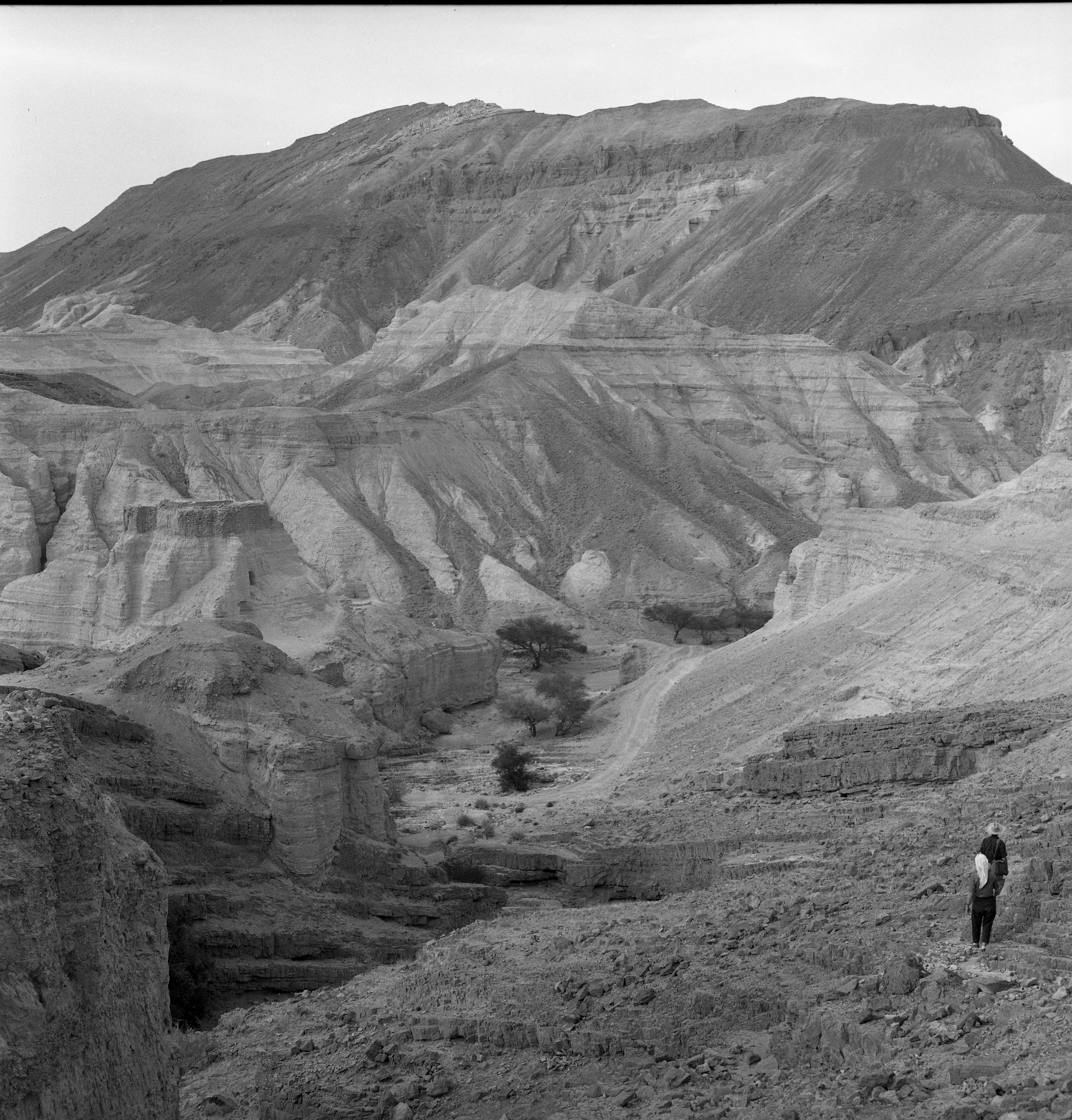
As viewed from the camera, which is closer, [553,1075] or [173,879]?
[553,1075]

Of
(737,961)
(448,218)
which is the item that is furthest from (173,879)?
(448,218)

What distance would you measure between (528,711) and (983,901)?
31683 millimetres

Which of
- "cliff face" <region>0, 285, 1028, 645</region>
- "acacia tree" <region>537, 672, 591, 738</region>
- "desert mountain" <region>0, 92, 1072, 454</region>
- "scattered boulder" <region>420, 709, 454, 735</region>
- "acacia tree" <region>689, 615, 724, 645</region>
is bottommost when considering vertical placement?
"scattered boulder" <region>420, 709, 454, 735</region>

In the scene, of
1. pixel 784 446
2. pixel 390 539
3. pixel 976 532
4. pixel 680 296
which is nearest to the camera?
pixel 976 532

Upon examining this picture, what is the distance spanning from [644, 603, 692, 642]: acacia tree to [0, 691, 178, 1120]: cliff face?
162 ft

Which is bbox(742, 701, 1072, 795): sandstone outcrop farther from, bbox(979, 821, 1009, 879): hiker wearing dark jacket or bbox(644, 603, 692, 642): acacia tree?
bbox(644, 603, 692, 642): acacia tree

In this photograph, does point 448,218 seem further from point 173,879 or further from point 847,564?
point 173,879

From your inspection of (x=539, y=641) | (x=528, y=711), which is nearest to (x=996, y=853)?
(x=528, y=711)

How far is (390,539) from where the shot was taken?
69250 mm

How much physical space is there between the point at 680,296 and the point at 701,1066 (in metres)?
125

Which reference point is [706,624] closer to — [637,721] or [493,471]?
[493,471]

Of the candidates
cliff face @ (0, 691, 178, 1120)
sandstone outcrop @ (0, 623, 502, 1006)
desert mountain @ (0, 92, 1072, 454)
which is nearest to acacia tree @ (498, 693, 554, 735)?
sandstone outcrop @ (0, 623, 502, 1006)

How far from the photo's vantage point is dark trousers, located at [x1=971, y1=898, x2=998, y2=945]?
15984 mm

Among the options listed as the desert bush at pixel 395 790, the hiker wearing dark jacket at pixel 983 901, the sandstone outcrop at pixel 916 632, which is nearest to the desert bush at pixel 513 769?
the desert bush at pixel 395 790
